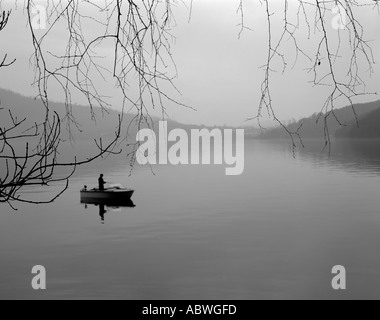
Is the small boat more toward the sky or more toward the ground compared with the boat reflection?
more toward the sky

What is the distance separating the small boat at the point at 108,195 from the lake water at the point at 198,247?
116cm

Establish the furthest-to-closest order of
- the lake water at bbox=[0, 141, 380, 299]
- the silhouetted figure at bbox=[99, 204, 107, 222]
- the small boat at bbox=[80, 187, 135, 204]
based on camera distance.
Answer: the small boat at bbox=[80, 187, 135, 204], the silhouetted figure at bbox=[99, 204, 107, 222], the lake water at bbox=[0, 141, 380, 299]

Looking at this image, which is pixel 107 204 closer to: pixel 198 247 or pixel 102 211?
pixel 102 211

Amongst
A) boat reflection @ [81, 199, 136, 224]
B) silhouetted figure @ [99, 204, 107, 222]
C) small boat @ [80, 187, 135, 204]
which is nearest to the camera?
silhouetted figure @ [99, 204, 107, 222]

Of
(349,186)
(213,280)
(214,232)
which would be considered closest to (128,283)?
(213,280)

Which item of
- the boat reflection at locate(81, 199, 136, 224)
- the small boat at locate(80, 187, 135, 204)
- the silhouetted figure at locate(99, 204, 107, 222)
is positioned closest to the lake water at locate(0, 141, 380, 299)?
the silhouetted figure at locate(99, 204, 107, 222)

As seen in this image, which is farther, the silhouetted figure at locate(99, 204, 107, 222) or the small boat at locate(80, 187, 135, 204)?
the small boat at locate(80, 187, 135, 204)

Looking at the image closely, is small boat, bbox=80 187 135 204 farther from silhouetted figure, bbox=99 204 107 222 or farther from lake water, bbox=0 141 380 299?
lake water, bbox=0 141 380 299

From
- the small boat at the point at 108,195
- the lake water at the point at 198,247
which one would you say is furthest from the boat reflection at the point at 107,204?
the lake water at the point at 198,247

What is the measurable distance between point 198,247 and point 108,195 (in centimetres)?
1916

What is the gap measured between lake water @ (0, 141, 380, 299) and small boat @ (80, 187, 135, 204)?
3.80 feet

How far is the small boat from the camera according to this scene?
47.1 meters

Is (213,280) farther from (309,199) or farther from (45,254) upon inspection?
(309,199)
